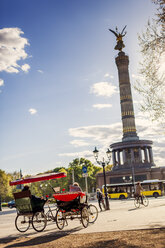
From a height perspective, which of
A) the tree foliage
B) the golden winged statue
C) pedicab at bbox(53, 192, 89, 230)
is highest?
the golden winged statue

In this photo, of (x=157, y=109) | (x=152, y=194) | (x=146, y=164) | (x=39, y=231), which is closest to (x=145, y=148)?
(x=146, y=164)

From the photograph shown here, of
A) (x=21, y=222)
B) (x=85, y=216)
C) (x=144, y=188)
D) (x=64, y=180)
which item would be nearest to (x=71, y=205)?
(x=85, y=216)

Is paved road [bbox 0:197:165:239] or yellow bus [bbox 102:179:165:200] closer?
paved road [bbox 0:197:165:239]

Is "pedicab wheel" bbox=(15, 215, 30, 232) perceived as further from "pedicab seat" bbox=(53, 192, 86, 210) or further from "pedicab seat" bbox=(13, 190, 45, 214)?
"pedicab seat" bbox=(53, 192, 86, 210)

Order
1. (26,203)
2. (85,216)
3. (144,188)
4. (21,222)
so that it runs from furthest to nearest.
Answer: (144,188) → (21,222) → (26,203) → (85,216)

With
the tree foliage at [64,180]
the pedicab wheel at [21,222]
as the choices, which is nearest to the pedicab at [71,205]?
the pedicab wheel at [21,222]

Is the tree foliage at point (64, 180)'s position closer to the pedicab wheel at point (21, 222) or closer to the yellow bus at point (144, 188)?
the yellow bus at point (144, 188)

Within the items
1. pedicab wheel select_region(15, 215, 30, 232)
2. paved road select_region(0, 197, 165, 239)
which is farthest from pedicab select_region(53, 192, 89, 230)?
pedicab wheel select_region(15, 215, 30, 232)

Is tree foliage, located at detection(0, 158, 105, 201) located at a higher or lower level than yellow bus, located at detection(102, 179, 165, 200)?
higher

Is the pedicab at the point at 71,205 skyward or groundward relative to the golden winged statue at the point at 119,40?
groundward

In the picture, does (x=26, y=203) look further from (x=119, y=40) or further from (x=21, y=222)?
(x=119, y=40)

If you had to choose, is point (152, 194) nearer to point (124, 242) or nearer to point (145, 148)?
point (145, 148)

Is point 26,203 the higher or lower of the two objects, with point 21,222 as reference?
higher

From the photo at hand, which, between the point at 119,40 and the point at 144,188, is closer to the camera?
the point at 144,188
